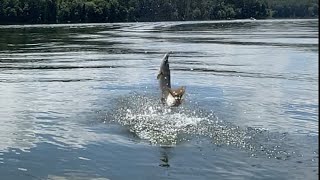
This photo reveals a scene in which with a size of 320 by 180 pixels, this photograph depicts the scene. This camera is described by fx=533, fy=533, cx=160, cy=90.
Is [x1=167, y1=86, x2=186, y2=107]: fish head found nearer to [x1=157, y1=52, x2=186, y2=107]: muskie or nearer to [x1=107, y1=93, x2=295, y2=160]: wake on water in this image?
[x1=157, y1=52, x2=186, y2=107]: muskie

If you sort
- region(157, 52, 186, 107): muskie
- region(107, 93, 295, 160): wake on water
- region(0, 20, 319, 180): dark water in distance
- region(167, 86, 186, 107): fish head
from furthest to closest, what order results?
region(107, 93, 295, 160): wake on water
region(157, 52, 186, 107): muskie
region(167, 86, 186, 107): fish head
region(0, 20, 319, 180): dark water in distance

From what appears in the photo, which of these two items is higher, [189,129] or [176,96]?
[176,96]

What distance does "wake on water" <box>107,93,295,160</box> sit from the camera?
15.9m

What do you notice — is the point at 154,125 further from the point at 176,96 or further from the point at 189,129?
the point at 176,96

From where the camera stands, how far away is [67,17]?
195 metres

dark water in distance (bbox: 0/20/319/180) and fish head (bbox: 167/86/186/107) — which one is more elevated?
fish head (bbox: 167/86/186/107)

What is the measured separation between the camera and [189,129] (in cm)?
1780

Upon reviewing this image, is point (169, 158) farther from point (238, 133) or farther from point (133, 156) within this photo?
point (238, 133)

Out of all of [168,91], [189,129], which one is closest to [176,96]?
[168,91]

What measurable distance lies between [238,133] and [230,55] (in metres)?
34.0

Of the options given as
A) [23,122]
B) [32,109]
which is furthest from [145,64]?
[23,122]

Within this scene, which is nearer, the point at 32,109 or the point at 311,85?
the point at 32,109

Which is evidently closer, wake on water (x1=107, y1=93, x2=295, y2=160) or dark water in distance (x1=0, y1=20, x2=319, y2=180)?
dark water in distance (x1=0, y1=20, x2=319, y2=180)

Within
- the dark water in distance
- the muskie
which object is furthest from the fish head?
the dark water in distance
